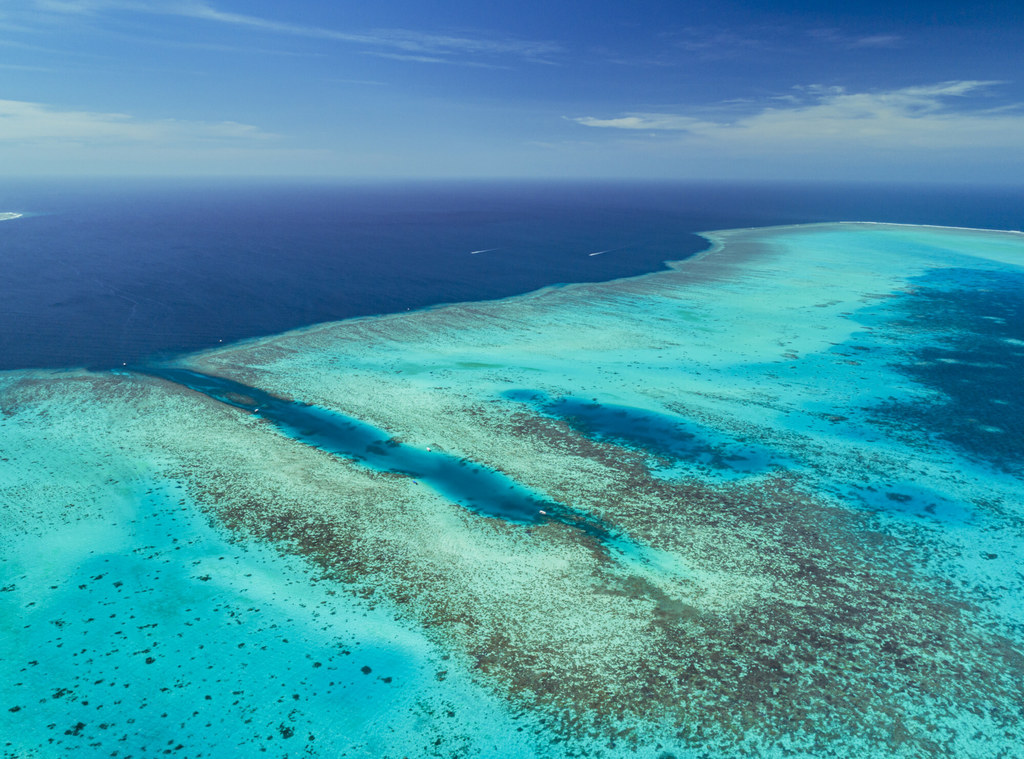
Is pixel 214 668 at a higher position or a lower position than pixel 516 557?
lower

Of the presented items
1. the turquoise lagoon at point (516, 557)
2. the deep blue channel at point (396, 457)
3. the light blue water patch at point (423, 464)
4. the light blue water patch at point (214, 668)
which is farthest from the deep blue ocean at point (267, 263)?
the light blue water patch at point (214, 668)

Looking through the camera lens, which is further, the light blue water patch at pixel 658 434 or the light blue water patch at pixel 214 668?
the light blue water patch at pixel 658 434

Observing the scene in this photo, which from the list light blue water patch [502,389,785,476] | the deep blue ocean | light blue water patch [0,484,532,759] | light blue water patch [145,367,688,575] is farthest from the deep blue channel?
the deep blue ocean

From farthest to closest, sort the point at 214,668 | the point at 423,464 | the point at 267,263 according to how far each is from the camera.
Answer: the point at 267,263 → the point at 423,464 → the point at 214,668

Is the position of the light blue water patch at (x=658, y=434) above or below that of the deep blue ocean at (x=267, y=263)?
below

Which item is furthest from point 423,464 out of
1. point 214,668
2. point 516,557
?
point 214,668

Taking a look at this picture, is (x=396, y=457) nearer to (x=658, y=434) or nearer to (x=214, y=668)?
(x=214, y=668)

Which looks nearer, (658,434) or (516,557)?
(516,557)

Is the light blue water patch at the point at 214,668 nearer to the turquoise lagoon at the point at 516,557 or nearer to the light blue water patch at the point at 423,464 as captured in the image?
the turquoise lagoon at the point at 516,557
